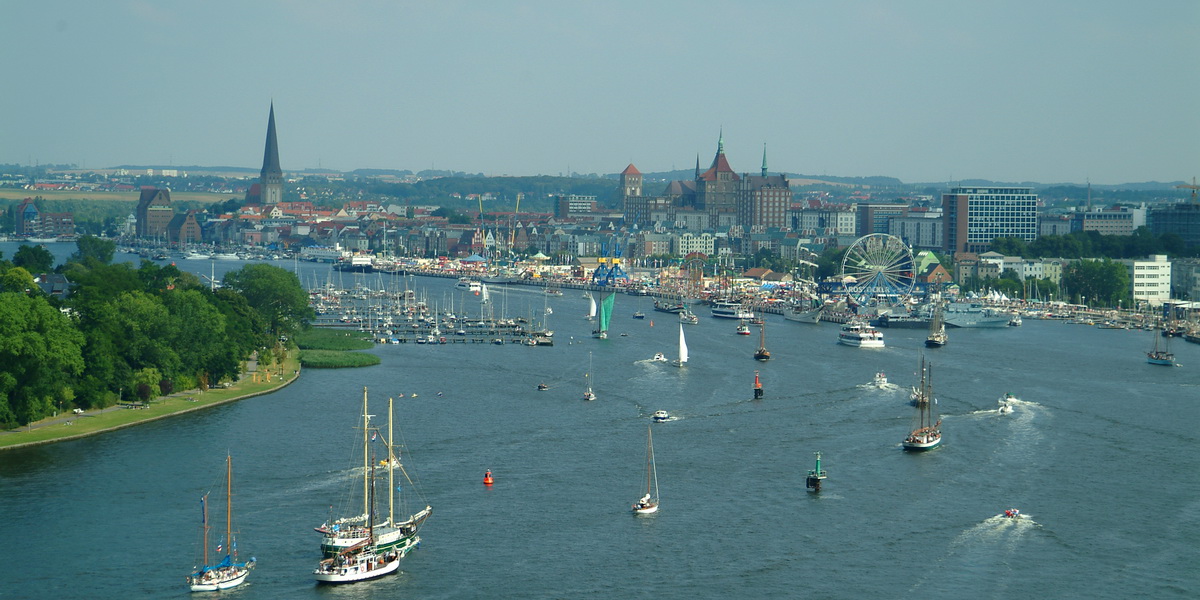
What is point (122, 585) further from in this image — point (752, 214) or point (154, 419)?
point (752, 214)

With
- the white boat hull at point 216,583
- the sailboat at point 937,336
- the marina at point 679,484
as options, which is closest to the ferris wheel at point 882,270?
the sailboat at point 937,336

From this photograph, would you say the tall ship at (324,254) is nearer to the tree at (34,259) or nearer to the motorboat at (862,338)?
the tree at (34,259)

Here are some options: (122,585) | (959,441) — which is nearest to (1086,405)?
(959,441)

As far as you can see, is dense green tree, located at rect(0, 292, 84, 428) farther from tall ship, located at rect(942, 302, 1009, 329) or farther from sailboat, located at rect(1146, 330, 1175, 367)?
tall ship, located at rect(942, 302, 1009, 329)

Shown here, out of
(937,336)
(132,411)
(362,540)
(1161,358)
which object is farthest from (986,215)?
(362,540)

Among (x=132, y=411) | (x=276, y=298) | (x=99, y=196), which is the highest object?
(x=99, y=196)

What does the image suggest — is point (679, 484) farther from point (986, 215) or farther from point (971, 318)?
point (986, 215)

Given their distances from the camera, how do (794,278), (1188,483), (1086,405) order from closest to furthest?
1. (1188,483)
2. (1086,405)
3. (794,278)
